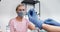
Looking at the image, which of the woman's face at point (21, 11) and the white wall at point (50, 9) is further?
the white wall at point (50, 9)

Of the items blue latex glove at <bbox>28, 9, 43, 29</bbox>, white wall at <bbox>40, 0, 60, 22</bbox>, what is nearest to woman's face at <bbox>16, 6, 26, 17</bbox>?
blue latex glove at <bbox>28, 9, 43, 29</bbox>

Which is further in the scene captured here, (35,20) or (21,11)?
(21,11)

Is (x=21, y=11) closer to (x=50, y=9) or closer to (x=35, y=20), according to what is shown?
(x=35, y=20)

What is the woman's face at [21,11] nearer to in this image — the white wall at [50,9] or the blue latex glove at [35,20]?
the blue latex glove at [35,20]

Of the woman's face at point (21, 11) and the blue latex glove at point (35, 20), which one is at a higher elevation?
the woman's face at point (21, 11)

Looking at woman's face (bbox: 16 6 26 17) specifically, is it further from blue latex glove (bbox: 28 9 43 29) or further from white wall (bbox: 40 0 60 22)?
white wall (bbox: 40 0 60 22)

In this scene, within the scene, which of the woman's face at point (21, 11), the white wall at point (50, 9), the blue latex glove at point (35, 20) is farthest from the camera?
the white wall at point (50, 9)

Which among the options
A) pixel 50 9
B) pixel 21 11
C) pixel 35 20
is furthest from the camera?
pixel 50 9

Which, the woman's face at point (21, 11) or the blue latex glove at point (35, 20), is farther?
the woman's face at point (21, 11)

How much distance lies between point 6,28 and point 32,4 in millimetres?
500

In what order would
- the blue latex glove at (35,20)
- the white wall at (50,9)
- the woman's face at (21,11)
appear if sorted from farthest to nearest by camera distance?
the white wall at (50,9)
the woman's face at (21,11)
the blue latex glove at (35,20)

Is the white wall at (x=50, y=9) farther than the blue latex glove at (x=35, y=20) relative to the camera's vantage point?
Yes

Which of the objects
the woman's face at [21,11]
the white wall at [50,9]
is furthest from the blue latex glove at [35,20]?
the white wall at [50,9]

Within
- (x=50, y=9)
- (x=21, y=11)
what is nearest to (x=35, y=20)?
(x=21, y=11)
